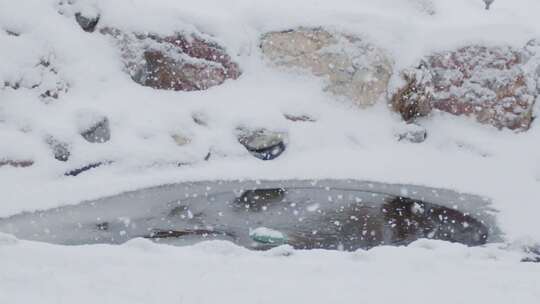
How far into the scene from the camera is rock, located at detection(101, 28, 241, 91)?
1761cm

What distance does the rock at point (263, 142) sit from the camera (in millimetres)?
16703

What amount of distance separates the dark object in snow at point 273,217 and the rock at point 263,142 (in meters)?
1.46

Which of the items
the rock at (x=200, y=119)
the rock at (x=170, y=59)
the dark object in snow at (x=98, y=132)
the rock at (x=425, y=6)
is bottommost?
the dark object in snow at (x=98, y=132)

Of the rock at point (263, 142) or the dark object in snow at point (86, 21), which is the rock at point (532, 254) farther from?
the dark object in snow at point (86, 21)

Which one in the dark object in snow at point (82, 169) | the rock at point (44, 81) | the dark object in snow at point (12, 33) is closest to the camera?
the dark object in snow at point (82, 169)

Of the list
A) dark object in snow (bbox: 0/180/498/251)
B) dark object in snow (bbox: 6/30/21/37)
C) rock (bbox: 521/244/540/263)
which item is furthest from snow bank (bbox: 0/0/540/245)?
rock (bbox: 521/244/540/263)

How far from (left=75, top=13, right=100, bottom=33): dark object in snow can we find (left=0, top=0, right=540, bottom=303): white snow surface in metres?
0.18

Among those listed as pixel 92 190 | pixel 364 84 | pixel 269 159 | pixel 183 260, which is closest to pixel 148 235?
pixel 92 190

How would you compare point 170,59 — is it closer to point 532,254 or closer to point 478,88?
point 478,88

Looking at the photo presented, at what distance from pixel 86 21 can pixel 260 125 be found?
220 inches

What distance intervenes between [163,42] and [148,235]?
725 centimetres

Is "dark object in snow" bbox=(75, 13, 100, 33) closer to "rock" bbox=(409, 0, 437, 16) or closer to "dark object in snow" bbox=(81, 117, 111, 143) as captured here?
"dark object in snow" bbox=(81, 117, 111, 143)

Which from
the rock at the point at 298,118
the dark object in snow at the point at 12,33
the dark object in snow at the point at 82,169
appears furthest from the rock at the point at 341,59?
the dark object in snow at the point at 12,33

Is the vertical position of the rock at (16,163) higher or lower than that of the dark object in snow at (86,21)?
lower
